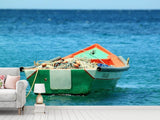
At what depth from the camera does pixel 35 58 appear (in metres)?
18.1

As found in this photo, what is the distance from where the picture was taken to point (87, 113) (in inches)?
201

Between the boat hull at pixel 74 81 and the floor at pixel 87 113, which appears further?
the boat hull at pixel 74 81

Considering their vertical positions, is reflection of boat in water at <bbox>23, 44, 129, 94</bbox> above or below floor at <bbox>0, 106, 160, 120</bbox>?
above

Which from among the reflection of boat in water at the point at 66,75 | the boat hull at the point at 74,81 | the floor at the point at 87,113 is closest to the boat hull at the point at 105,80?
the reflection of boat in water at the point at 66,75

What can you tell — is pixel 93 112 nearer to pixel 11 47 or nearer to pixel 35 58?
pixel 35 58

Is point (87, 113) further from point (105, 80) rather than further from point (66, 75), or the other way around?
point (105, 80)

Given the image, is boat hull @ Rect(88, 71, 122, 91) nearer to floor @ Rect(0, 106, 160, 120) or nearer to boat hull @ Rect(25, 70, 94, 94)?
boat hull @ Rect(25, 70, 94, 94)

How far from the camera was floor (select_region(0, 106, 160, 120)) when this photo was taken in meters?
4.82

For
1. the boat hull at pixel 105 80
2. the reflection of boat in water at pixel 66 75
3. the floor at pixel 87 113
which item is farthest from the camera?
the boat hull at pixel 105 80

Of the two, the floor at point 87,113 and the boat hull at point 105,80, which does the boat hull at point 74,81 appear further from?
the floor at point 87,113

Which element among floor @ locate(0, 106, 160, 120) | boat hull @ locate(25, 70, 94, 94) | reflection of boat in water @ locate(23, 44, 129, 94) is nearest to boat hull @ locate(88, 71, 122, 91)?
reflection of boat in water @ locate(23, 44, 129, 94)

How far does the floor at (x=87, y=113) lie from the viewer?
4824 mm

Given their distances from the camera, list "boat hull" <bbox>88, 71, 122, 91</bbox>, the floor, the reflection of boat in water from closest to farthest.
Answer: the floor < the reflection of boat in water < "boat hull" <bbox>88, 71, 122, 91</bbox>

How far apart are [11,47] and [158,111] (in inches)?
637
